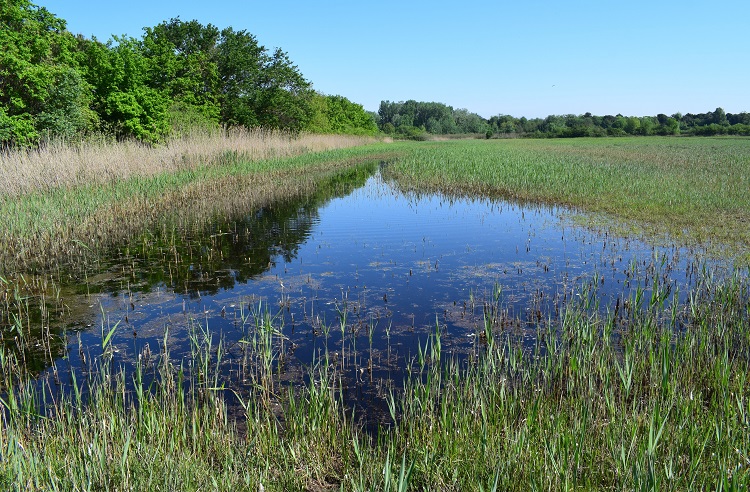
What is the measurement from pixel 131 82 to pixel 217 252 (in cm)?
1770

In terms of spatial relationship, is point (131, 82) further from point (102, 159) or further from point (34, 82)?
point (102, 159)

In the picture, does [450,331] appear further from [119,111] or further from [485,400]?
[119,111]

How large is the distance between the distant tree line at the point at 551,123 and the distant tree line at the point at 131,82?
2238 inches

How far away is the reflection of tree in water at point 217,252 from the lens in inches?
326

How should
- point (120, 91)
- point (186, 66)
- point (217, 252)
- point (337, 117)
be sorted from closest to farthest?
point (217, 252) < point (120, 91) < point (186, 66) < point (337, 117)

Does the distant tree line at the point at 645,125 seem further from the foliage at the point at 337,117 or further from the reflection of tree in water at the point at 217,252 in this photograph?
the reflection of tree in water at the point at 217,252

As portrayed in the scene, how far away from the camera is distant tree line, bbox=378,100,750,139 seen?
79312mm

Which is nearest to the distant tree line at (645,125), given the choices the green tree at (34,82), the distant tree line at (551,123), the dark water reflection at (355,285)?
the distant tree line at (551,123)

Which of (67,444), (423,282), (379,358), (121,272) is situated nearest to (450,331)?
(379,358)

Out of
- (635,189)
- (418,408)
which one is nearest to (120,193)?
(418,408)

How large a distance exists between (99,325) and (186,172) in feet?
40.8

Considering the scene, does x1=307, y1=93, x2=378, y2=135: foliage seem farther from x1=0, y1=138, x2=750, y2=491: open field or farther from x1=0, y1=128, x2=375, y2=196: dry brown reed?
x1=0, y1=138, x2=750, y2=491: open field

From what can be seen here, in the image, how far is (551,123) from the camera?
106 meters

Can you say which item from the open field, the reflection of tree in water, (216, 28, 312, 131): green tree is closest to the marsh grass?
the open field
